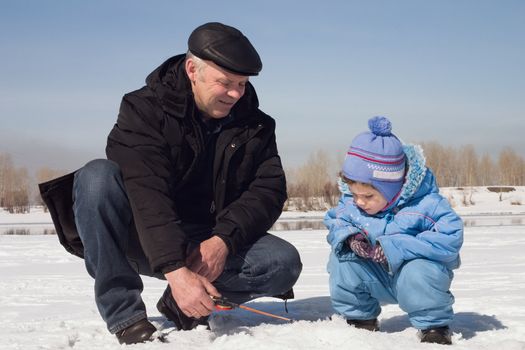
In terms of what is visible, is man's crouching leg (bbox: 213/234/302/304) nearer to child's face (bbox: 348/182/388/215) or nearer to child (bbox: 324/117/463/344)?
child (bbox: 324/117/463/344)

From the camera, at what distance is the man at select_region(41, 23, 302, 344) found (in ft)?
7.68

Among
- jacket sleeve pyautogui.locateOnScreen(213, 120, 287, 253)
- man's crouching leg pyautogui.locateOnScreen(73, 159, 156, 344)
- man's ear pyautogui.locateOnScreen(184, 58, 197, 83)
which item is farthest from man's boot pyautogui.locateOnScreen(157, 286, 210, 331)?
man's ear pyautogui.locateOnScreen(184, 58, 197, 83)

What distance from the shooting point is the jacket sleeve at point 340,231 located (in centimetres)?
252

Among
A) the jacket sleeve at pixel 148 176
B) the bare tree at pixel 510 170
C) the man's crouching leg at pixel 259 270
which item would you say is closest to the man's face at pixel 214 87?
the jacket sleeve at pixel 148 176

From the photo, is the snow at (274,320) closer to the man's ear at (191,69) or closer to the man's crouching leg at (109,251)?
the man's crouching leg at (109,251)

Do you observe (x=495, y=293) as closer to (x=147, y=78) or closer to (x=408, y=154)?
(x=408, y=154)

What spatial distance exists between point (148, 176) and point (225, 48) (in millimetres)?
620

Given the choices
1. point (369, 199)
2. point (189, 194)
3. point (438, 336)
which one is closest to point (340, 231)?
point (369, 199)

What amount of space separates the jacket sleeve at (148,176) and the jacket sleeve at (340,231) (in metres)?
0.68

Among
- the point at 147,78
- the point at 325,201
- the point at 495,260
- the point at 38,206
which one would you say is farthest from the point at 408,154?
the point at 38,206

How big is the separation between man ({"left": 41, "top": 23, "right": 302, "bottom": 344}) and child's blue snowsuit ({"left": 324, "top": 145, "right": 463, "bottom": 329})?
1.02 feet

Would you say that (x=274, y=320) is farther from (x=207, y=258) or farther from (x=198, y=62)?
(x=198, y=62)

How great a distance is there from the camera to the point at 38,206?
36094 millimetres

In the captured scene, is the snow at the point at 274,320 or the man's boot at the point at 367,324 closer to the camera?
the snow at the point at 274,320
